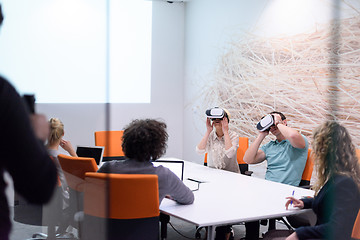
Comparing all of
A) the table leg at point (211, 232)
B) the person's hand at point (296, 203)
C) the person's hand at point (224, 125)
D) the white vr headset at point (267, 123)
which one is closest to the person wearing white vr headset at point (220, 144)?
the person's hand at point (224, 125)

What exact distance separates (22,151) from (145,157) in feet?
3.97

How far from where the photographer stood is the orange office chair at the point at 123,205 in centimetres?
155

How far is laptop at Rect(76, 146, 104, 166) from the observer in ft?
5.48

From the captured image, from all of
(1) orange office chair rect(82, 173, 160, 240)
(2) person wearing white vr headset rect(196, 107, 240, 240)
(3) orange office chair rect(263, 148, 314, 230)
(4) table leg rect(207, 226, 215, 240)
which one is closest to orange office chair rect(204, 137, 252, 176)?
(2) person wearing white vr headset rect(196, 107, 240, 240)

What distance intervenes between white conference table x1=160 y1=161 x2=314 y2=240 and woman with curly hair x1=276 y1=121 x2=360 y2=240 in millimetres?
150

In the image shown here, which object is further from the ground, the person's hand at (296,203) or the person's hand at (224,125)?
the person's hand at (224,125)

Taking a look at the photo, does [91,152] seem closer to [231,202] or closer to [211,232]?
[211,232]

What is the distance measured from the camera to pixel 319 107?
143 inches

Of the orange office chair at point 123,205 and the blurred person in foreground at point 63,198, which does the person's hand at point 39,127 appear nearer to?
the blurred person in foreground at point 63,198

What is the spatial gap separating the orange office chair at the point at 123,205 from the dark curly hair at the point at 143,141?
0.27 metres

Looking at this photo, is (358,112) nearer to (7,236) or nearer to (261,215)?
(261,215)

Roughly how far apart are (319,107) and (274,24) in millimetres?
1152

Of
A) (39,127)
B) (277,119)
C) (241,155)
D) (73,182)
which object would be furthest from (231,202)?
(241,155)

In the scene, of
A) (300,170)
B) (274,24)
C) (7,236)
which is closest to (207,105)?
(274,24)
